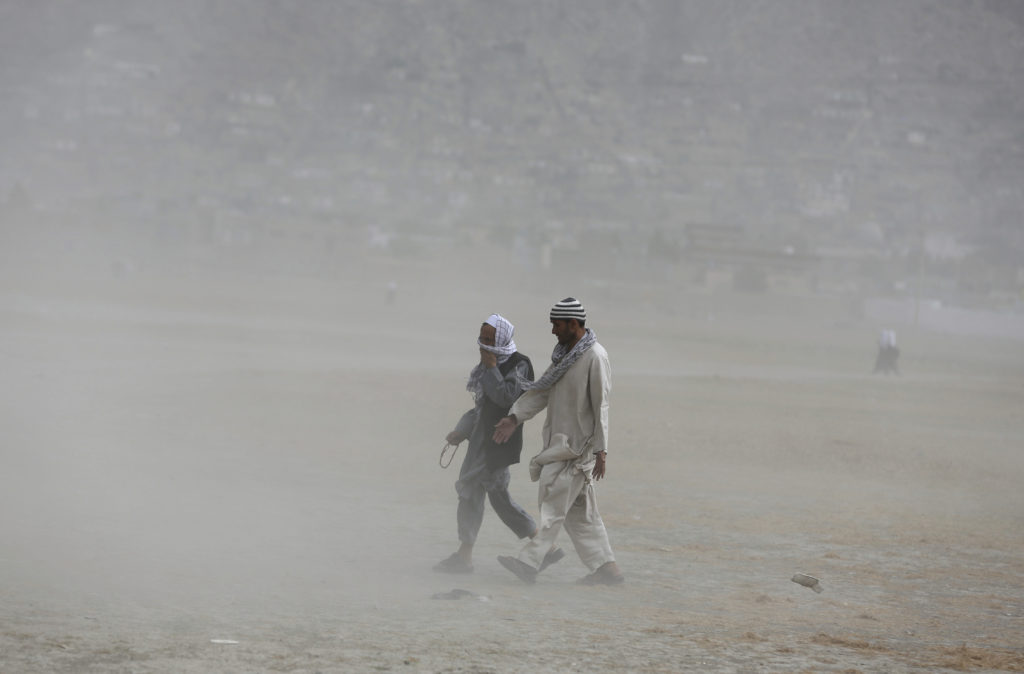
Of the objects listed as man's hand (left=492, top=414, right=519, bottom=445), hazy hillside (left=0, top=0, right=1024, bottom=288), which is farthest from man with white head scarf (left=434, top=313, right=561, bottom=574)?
hazy hillside (left=0, top=0, right=1024, bottom=288)

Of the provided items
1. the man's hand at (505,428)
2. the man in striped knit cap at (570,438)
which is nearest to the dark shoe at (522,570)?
the man in striped knit cap at (570,438)

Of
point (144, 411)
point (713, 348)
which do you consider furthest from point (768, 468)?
point (713, 348)

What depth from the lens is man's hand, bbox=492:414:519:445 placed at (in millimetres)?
7105

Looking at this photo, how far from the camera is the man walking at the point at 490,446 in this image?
7215 mm

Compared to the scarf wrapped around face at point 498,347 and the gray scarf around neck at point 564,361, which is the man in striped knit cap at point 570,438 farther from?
the scarf wrapped around face at point 498,347

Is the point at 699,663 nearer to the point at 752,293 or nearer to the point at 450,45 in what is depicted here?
the point at 752,293

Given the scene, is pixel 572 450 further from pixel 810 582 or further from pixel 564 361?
pixel 810 582

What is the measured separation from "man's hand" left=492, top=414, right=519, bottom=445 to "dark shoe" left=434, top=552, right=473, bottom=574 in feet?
2.29

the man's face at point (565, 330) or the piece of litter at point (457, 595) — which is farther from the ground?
the man's face at point (565, 330)

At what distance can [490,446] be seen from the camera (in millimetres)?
7359

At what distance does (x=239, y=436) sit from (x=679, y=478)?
417 centimetres

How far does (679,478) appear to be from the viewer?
1239 cm

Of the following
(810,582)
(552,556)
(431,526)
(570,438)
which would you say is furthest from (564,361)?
(431,526)

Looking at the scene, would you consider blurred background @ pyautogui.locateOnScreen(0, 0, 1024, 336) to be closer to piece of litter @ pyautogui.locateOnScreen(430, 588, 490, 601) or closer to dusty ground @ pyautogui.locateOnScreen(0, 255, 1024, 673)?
dusty ground @ pyautogui.locateOnScreen(0, 255, 1024, 673)
